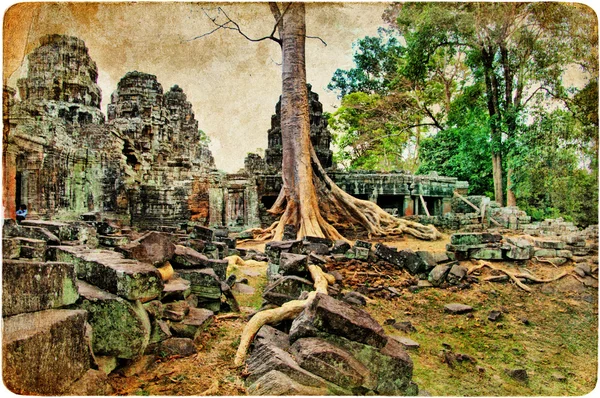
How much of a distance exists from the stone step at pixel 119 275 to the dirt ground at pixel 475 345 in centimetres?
48

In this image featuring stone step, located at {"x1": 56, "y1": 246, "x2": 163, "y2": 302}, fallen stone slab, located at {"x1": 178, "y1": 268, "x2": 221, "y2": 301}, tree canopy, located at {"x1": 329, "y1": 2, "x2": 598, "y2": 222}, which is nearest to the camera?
stone step, located at {"x1": 56, "y1": 246, "x2": 163, "y2": 302}

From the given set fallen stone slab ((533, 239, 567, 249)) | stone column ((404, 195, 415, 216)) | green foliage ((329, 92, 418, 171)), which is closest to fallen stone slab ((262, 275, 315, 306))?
fallen stone slab ((533, 239, 567, 249))

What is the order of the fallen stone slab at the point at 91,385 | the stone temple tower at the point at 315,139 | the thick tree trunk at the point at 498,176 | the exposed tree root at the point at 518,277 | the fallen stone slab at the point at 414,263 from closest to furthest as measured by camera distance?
the fallen stone slab at the point at 91,385
the exposed tree root at the point at 518,277
the fallen stone slab at the point at 414,263
the thick tree trunk at the point at 498,176
the stone temple tower at the point at 315,139

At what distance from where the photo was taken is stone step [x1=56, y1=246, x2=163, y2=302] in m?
1.99

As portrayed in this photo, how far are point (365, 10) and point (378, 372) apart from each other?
2933 mm

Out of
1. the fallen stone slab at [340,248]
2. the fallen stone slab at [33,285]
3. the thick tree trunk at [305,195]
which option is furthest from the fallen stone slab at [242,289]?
the thick tree trunk at [305,195]

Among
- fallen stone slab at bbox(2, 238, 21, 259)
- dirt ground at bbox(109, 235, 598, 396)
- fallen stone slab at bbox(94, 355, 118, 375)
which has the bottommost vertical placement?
dirt ground at bbox(109, 235, 598, 396)

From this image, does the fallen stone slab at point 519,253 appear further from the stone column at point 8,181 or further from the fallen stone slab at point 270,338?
the stone column at point 8,181

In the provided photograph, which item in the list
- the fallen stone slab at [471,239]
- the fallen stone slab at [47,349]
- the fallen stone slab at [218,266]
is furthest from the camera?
the fallen stone slab at [471,239]

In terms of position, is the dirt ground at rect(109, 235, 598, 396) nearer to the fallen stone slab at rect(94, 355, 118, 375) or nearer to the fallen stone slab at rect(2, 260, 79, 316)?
the fallen stone slab at rect(94, 355, 118, 375)

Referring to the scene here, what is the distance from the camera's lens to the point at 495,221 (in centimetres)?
675

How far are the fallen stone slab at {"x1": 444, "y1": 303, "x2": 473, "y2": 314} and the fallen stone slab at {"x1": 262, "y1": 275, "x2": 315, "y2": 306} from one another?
1453mm

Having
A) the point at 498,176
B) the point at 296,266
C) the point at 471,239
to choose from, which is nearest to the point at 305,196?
the point at 471,239

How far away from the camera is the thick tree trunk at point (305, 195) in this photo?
6.45m
